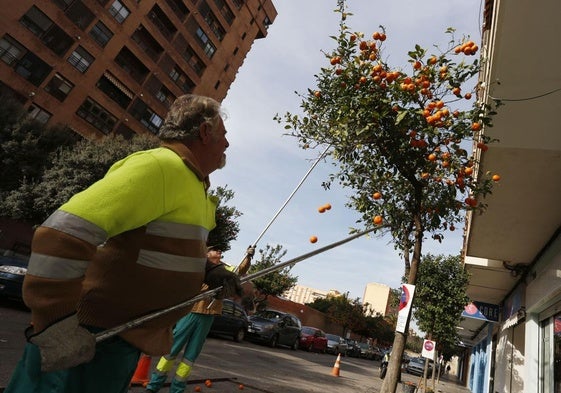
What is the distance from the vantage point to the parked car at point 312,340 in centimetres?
2116

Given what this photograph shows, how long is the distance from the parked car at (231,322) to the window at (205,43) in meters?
26.5

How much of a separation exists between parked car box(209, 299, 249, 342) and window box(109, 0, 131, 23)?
22690 millimetres

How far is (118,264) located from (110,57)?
29.4 m

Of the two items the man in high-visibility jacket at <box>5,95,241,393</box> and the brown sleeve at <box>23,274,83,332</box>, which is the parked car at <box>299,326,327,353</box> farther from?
the brown sleeve at <box>23,274,83,332</box>

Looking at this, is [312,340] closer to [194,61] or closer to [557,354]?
[557,354]

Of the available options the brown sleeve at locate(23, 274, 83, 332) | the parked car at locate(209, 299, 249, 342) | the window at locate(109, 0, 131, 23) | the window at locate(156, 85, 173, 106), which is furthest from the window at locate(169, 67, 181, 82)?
the brown sleeve at locate(23, 274, 83, 332)

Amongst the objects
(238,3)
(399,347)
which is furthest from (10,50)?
(399,347)

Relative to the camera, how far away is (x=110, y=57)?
26781 mm

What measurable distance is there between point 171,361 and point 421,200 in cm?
468

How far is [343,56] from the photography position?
622 centimetres

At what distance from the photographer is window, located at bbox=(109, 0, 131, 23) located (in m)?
26.6

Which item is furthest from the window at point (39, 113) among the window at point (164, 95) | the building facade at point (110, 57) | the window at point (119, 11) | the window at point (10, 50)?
the window at point (164, 95)

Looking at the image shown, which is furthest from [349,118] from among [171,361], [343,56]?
[171,361]

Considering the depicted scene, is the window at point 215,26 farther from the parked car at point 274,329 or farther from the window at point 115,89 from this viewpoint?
the parked car at point 274,329
